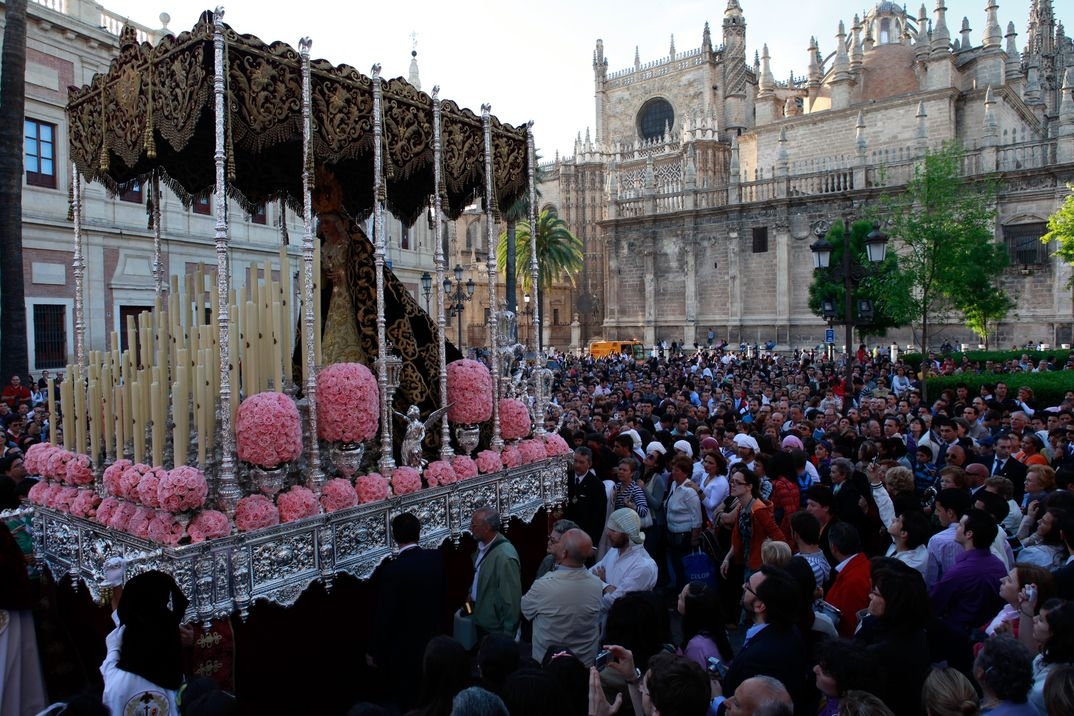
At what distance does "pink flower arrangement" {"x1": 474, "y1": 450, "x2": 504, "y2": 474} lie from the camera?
286 inches

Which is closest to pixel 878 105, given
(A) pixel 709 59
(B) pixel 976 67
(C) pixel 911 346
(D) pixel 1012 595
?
(B) pixel 976 67

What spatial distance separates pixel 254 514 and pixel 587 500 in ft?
12.5

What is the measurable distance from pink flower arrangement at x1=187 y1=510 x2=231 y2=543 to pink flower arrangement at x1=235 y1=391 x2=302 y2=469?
0.46 meters

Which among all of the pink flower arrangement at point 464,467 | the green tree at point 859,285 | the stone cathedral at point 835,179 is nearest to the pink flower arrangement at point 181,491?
the pink flower arrangement at point 464,467

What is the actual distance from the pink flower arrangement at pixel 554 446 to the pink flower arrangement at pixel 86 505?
4475 millimetres

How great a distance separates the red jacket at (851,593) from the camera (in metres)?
4.73

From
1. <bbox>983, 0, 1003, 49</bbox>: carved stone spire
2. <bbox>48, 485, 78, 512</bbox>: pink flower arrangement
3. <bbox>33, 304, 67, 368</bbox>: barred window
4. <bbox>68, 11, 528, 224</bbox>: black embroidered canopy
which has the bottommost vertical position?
<bbox>48, 485, 78, 512</bbox>: pink flower arrangement

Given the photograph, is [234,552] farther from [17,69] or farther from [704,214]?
[704,214]

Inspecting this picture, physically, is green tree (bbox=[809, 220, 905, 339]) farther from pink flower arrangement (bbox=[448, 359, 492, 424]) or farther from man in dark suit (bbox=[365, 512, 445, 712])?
man in dark suit (bbox=[365, 512, 445, 712])

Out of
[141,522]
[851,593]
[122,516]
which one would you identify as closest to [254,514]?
[141,522]

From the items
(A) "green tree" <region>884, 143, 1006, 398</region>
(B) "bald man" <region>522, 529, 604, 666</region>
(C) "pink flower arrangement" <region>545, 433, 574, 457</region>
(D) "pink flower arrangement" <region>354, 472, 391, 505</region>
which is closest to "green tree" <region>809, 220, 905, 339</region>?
→ (A) "green tree" <region>884, 143, 1006, 398</region>

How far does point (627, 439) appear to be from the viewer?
8.90 meters

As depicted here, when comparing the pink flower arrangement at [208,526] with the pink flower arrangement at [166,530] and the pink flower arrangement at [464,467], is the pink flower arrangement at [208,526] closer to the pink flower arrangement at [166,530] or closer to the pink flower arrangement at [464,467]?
the pink flower arrangement at [166,530]

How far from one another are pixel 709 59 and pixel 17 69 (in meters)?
50.8
